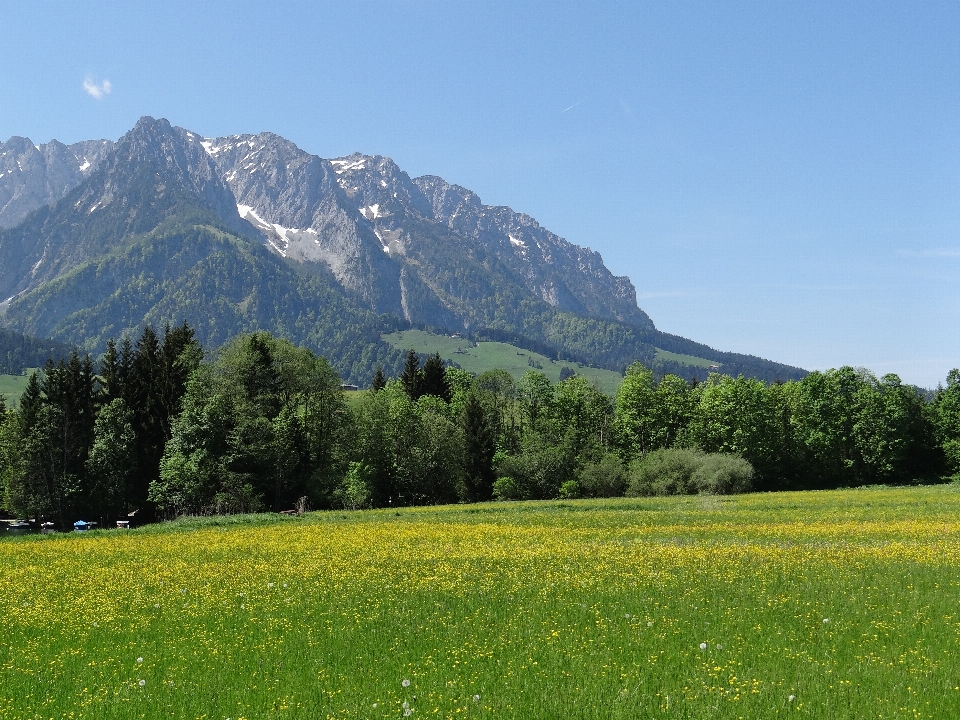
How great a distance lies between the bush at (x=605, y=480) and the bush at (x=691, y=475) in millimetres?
1643

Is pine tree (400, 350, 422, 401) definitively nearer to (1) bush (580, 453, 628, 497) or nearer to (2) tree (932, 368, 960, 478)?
(1) bush (580, 453, 628, 497)

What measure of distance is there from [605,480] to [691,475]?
32.6ft

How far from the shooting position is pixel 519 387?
120 meters

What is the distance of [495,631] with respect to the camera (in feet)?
53.1

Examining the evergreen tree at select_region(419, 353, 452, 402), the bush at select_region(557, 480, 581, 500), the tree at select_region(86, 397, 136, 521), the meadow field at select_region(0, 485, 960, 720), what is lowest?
the bush at select_region(557, 480, 581, 500)

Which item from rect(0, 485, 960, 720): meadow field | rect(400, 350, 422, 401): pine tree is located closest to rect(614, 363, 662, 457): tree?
rect(400, 350, 422, 401): pine tree

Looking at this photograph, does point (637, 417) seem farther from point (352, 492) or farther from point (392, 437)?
point (352, 492)

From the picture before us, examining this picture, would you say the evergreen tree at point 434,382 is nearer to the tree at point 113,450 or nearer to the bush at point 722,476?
the bush at point 722,476

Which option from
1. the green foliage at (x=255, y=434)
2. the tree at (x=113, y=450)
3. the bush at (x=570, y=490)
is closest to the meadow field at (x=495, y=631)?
the green foliage at (x=255, y=434)

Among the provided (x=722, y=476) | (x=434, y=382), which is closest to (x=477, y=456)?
(x=722, y=476)

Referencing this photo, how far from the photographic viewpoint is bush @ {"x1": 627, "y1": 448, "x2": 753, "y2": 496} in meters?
82.2

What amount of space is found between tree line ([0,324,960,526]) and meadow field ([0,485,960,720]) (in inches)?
1512

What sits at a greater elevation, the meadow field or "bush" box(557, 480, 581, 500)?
the meadow field

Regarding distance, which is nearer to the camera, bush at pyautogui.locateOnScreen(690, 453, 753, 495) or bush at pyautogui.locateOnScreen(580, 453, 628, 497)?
bush at pyautogui.locateOnScreen(690, 453, 753, 495)
